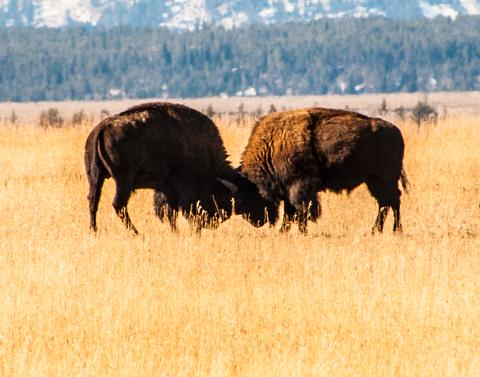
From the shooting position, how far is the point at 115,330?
818 centimetres

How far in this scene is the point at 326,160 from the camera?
1330 cm

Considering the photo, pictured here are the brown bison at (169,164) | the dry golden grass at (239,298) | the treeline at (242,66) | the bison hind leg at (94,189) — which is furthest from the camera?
the treeline at (242,66)

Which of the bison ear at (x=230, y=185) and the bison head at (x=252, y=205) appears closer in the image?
the bison ear at (x=230, y=185)

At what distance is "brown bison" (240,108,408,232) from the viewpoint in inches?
522

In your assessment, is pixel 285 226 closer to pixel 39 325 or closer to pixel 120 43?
pixel 39 325

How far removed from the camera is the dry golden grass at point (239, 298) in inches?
296

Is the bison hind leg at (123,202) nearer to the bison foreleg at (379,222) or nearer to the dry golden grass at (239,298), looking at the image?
the dry golden grass at (239,298)

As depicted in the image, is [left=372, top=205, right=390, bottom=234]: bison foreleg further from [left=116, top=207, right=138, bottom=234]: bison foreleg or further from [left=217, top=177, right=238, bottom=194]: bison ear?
[left=116, top=207, right=138, bottom=234]: bison foreleg

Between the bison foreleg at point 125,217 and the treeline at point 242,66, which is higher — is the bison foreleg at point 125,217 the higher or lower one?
the higher one

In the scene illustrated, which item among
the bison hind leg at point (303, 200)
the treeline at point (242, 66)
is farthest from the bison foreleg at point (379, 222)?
the treeline at point (242, 66)

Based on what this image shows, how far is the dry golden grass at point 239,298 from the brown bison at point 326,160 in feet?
1.31

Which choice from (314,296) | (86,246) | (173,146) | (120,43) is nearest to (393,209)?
(173,146)

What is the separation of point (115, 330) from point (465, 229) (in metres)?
6.22

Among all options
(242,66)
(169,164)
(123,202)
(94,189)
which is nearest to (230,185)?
(169,164)
